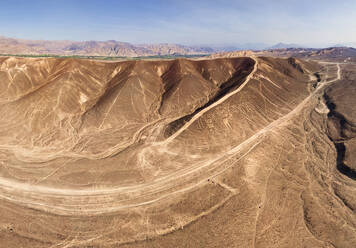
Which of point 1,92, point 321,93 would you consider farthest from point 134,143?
point 321,93

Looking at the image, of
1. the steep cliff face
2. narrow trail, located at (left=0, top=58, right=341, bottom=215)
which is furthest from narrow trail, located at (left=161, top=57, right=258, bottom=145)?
narrow trail, located at (left=0, top=58, right=341, bottom=215)

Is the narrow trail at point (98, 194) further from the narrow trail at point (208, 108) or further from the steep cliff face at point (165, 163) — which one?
the narrow trail at point (208, 108)

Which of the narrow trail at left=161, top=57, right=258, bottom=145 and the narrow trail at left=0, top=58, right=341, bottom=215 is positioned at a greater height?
the narrow trail at left=161, top=57, right=258, bottom=145

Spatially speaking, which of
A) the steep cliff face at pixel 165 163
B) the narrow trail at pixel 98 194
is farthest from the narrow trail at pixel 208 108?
the narrow trail at pixel 98 194

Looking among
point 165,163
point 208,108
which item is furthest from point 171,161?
point 208,108

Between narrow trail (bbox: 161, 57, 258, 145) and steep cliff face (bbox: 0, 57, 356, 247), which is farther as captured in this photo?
narrow trail (bbox: 161, 57, 258, 145)

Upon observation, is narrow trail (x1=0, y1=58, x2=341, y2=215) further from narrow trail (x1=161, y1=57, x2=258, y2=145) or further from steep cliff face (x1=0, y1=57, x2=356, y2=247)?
narrow trail (x1=161, y1=57, x2=258, y2=145)

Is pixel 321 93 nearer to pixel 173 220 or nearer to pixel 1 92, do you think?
pixel 173 220

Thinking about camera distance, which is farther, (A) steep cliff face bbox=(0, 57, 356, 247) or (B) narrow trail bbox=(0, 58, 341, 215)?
(B) narrow trail bbox=(0, 58, 341, 215)
